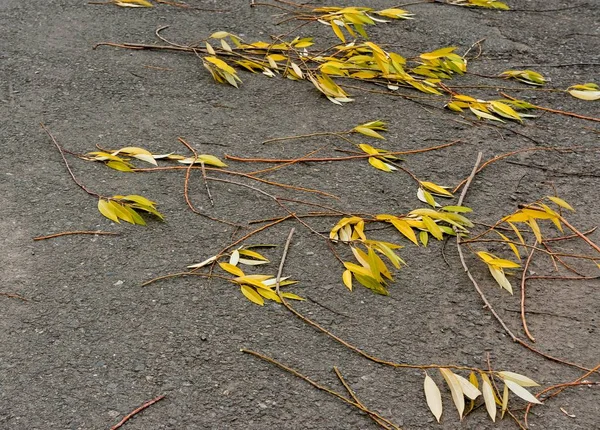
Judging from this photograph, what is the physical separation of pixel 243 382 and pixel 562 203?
132 centimetres

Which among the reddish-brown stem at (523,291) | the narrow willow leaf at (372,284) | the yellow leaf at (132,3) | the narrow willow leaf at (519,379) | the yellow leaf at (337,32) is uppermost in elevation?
the yellow leaf at (337,32)

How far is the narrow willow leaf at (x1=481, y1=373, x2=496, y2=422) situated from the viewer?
203cm

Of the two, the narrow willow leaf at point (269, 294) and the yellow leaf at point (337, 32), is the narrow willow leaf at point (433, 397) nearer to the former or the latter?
the narrow willow leaf at point (269, 294)

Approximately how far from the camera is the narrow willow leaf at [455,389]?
203 cm

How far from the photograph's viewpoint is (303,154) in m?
3.12

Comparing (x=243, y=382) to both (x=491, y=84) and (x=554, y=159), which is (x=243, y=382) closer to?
(x=554, y=159)

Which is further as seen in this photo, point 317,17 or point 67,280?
point 317,17

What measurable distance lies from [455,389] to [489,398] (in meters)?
0.09

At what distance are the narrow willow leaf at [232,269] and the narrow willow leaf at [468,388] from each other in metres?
0.72

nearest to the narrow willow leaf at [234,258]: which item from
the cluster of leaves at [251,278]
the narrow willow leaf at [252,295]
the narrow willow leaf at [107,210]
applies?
the cluster of leaves at [251,278]

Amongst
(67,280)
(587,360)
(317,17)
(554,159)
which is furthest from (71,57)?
(587,360)

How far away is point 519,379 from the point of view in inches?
83.3

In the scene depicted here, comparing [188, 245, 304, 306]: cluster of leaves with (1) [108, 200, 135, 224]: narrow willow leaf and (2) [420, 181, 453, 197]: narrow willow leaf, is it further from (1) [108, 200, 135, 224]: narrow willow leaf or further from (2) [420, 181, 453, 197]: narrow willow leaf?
(2) [420, 181, 453, 197]: narrow willow leaf

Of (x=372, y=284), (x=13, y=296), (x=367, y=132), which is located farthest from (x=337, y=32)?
(x=13, y=296)
